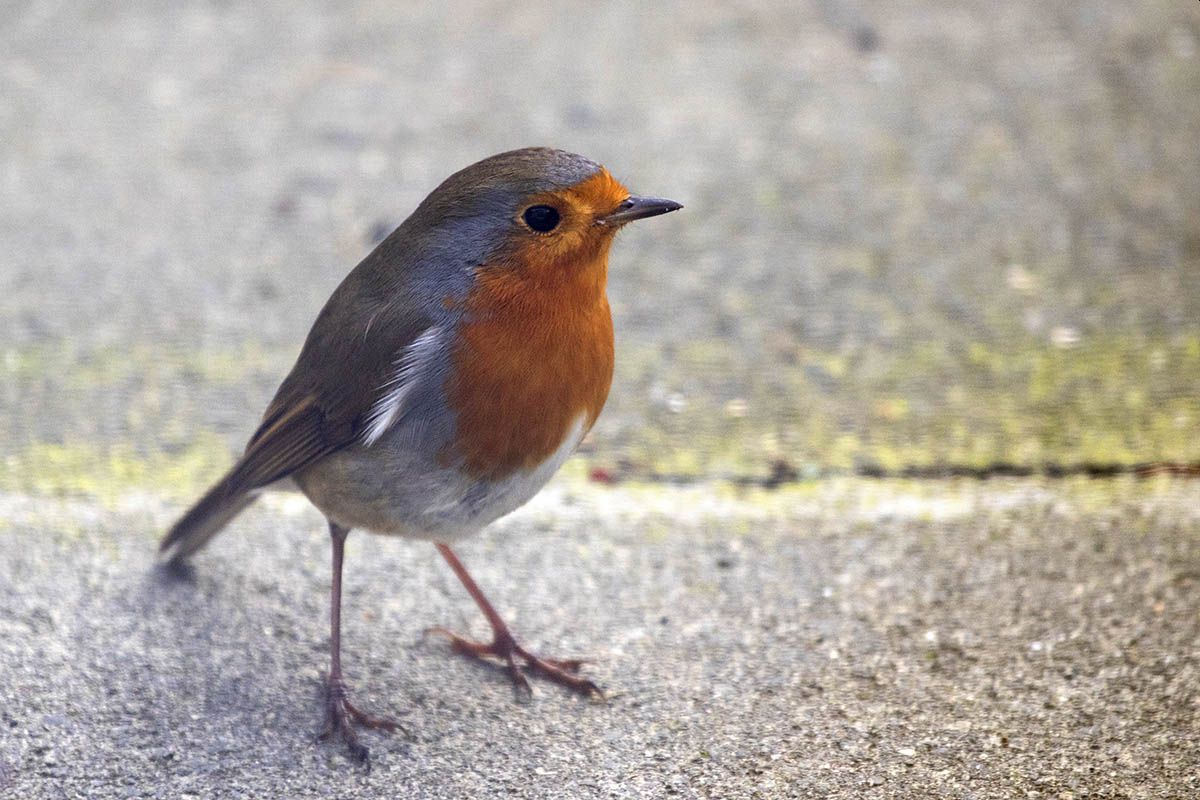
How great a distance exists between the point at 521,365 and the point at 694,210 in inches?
93.9

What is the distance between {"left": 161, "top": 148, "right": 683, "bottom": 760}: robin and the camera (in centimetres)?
279

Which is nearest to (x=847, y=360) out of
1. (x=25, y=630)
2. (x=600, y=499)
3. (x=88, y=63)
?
(x=600, y=499)

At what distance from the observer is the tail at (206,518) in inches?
127

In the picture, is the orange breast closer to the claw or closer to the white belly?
the white belly

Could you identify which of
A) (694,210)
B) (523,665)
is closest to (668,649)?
(523,665)

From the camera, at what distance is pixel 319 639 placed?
3.25 metres

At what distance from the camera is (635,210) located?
283 centimetres

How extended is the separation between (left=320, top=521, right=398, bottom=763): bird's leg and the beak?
0.93 metres

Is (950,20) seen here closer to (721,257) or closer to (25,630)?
(721,257)

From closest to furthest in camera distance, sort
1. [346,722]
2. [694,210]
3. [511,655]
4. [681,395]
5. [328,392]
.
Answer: [346,722] < [328,392] < [511,655] < [681,395] < [694,210]

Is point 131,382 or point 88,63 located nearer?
point 131,382

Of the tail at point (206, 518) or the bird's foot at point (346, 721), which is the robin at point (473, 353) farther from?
the tail at point (206, 518)

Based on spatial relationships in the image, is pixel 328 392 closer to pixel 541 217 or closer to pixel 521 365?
pixel 521 365

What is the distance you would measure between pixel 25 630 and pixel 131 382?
1.19 meters
